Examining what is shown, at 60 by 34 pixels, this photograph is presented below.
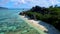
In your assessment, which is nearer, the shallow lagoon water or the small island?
the shallow lagoon water

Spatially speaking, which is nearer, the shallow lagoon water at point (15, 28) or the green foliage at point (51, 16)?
the shallow lagoon water at point (15, 28)

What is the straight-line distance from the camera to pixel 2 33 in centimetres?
4212

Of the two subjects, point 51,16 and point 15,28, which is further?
point 51,16

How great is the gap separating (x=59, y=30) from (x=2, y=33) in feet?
45.3

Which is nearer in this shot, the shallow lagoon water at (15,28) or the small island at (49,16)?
the shallow lagoon water at (15,28)

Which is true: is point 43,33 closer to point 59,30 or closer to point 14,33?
point 59,30

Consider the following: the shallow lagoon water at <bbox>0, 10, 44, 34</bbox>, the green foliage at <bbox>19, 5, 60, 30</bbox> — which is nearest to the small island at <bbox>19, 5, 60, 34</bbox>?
the green foliage at <bbox>19, 5, 60, 30</bbox>

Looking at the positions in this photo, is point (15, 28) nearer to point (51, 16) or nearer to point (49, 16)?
point (51, 16)

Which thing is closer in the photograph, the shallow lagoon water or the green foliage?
the shallow lagoon water

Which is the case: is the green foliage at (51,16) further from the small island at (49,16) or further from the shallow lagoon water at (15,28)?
the shallow lagoon water at (15,28)

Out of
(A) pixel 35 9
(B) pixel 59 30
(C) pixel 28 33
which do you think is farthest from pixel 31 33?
(A) pixel 35 9

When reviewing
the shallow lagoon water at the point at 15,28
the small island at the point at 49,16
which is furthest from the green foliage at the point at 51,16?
the shallow lagoon water at the point at 15,28

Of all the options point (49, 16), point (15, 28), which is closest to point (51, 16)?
point (49, 16)

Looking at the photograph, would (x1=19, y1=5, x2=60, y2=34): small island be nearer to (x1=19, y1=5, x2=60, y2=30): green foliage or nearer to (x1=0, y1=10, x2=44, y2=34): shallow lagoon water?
(x1=19, y1=5, x2=60, y2=30): green foliage
